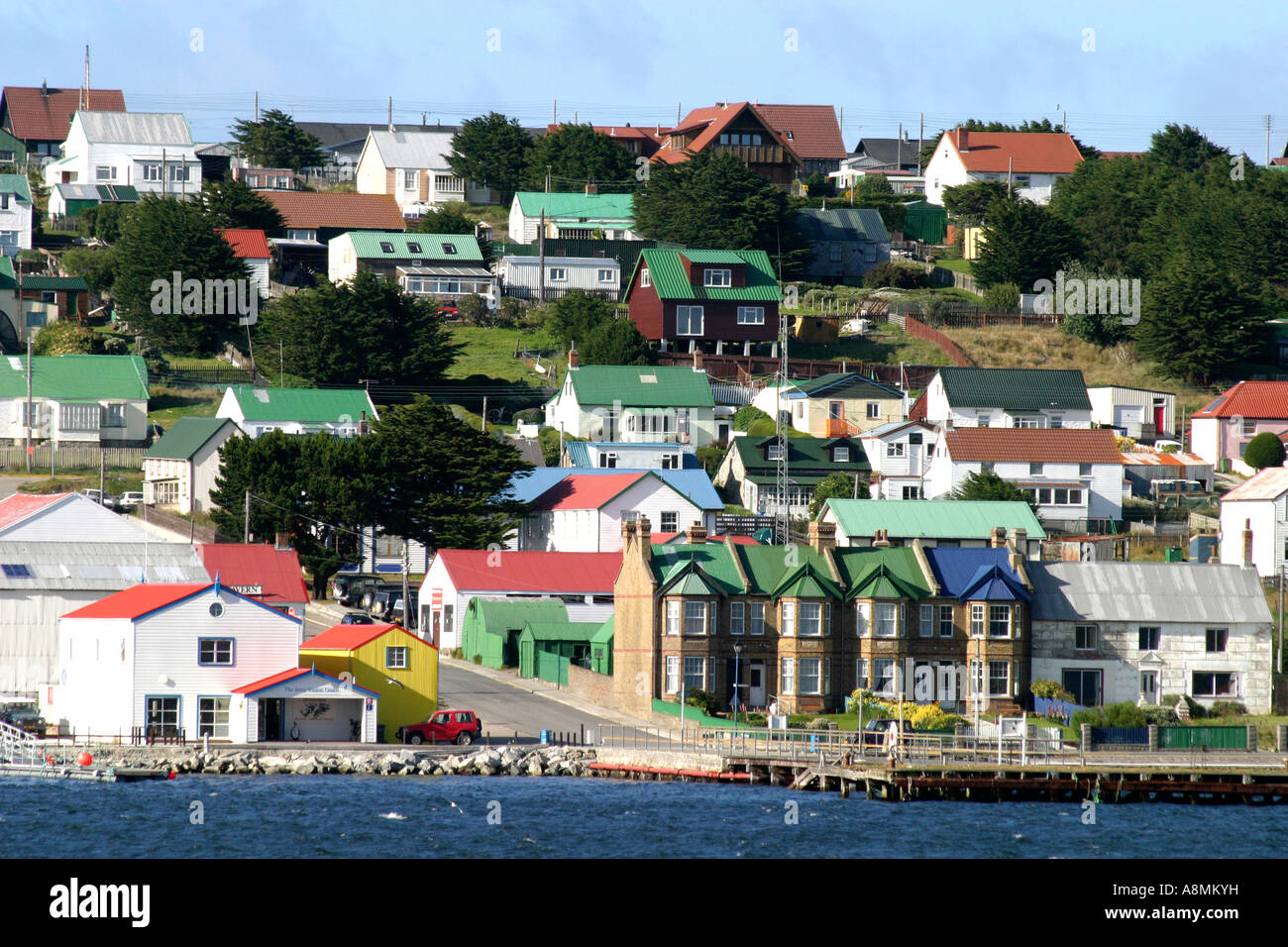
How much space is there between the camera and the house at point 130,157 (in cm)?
A: 14388

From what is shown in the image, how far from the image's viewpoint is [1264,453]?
98625mm

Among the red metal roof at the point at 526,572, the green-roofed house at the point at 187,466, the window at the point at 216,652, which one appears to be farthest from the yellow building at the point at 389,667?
the green-roofed house at the point at 187,466

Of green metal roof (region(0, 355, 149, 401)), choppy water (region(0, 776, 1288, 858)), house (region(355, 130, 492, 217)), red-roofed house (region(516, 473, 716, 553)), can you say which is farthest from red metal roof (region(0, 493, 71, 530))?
house (region(355, 130, 492, 217))

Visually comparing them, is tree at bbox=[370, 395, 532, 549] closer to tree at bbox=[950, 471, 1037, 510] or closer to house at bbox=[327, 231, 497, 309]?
tree at bbox=[950, 471, 1037, 510]

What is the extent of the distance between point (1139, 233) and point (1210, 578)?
63.1 m

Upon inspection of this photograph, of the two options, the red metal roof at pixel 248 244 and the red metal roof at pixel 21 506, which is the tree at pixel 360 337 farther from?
the red metal roof at pixel 21 506

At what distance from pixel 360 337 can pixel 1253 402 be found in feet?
150

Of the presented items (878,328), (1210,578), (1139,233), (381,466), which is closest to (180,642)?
(381,466)

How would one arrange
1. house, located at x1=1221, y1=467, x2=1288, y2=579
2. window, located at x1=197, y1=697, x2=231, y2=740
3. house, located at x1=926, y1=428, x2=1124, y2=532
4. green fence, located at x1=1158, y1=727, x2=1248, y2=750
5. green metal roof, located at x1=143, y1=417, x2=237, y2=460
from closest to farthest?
window, located at x1=197, y1=697, x2=231, y2=740, green fence, located at x1=1158, y1=727, x2=1248, y2=750, house, located at x1=1221, y1=467, x2=1288, y2=579, green metal roof, located at x1=143, y1=417, x2=237, y2=460, house, located at x1=926, y1=428, x2=1124, y2=532

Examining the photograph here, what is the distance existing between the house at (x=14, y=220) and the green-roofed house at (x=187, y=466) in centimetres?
4100

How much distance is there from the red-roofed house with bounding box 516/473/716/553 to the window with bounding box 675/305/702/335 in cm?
2702

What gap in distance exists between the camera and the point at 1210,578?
70375 millimetres

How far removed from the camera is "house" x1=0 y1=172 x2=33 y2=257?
130 meters
